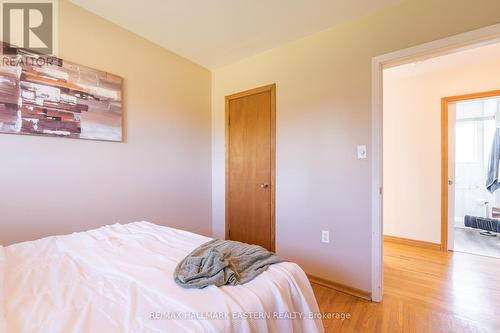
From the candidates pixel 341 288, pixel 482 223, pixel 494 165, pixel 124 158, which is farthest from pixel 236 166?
pixel 494 165

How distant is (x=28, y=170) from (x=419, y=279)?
11.7 ft

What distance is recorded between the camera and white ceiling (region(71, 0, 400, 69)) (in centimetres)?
193

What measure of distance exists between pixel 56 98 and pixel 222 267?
74.7 inches

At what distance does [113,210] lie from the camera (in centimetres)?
220

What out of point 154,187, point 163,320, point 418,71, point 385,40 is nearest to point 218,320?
point 163,320

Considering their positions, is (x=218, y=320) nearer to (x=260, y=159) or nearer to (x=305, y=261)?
(x=305, y=261)

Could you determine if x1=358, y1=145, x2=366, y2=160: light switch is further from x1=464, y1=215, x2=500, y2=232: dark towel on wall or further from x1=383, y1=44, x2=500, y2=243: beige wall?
x1=464, y1=215, x2=500, y2=232: dark towel on wall

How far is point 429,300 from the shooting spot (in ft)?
6.35

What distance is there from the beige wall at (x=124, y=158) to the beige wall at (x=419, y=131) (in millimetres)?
2779

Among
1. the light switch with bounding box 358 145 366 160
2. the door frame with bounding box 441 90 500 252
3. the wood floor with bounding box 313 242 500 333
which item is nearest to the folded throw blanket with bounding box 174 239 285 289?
the wood floor with bounding box 313 242 500 333

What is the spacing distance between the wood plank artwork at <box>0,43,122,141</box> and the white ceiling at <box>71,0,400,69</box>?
0.58 metres

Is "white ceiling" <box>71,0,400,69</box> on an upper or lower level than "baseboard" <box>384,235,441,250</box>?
upper

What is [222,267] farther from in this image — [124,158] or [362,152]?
[124,158]

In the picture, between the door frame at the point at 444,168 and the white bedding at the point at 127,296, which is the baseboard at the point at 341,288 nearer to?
the white bedding at the point at 127,296
